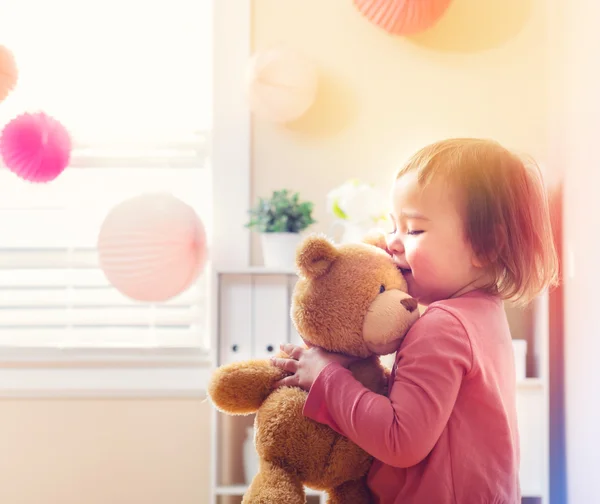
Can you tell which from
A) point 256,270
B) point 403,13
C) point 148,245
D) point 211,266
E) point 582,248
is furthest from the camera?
point 211,266

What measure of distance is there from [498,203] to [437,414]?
27 centimetres

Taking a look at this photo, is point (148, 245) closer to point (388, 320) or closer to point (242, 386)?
point (242, 386)

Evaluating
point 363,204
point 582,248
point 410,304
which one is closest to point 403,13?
point 363,204

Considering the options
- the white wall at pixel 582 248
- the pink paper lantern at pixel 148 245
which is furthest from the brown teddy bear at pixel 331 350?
the pink paper lantern at pixel 148 245

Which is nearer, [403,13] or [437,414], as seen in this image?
[437,414]

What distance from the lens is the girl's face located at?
0.82 m

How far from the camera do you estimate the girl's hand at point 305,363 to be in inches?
32.4

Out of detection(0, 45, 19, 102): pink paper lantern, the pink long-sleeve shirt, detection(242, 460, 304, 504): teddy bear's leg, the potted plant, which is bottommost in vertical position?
detection(242, 460, 304, 504): teddy bear's leg

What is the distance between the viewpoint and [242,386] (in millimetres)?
854

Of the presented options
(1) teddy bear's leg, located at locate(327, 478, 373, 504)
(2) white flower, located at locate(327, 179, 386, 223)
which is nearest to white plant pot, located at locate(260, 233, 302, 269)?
(2) white flower, located at locate(327, 179, 386, 223)

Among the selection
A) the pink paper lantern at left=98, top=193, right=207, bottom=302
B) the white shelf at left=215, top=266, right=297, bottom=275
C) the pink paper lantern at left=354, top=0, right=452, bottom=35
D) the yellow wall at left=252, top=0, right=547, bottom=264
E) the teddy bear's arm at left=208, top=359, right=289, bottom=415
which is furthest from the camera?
the yellow wall at left=252, top=0, right=547, bottom=264

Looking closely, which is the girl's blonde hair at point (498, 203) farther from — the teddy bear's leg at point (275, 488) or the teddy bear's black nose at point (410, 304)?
the teddy bear's leg at point (275, 488)

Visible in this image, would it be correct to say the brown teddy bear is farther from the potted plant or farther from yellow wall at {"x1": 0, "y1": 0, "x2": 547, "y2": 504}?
yellow wall at {"x1": 0, "y1": 0, "x2": 547, "y2": 504}

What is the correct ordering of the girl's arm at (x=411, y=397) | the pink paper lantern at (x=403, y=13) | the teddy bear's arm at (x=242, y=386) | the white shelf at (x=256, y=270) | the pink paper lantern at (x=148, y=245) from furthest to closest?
the pink paper lantern at (x=403, y=13) < the white shelf at (x=256, y=270) < the pink paper lantern at (x=148, y=245) < the teddy bear's arm at (x=242, y=386) < the girl's arm at (x=411, y=397)
